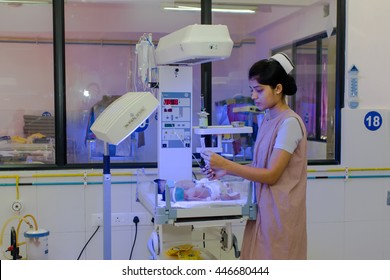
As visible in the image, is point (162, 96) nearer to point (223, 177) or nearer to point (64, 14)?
point (223, 177)

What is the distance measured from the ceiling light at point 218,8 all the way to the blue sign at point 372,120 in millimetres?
1135

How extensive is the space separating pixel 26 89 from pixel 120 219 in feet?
3.70

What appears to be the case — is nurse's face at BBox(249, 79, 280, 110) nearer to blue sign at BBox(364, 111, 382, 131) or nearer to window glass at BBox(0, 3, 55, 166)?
blue sign at BBox(364, 111, 382, 131)

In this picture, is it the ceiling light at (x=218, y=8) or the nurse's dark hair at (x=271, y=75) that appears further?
the ceiling light at (x=218, y=8)

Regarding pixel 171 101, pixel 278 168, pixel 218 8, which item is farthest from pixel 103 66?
pixel 278 168

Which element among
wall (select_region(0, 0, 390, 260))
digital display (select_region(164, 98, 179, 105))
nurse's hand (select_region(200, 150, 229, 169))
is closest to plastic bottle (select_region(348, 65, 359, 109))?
wall (select_region(0, 0, 390, 260))

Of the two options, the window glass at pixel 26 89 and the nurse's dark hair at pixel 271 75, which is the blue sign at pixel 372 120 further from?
the window glass at pixel 26 89

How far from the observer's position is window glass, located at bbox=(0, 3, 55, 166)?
130 inches

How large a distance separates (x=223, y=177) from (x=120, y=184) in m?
1.09

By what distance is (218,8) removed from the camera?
11.5 ft

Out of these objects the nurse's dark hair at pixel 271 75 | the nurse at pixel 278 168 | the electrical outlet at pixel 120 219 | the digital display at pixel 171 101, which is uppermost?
the nurse's dark hair at pixel 271 75

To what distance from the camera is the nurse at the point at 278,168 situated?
Answer: 211 centimetres

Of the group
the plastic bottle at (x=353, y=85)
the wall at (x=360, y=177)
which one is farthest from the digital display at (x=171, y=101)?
the plastic bottle at (x=353, y=85)

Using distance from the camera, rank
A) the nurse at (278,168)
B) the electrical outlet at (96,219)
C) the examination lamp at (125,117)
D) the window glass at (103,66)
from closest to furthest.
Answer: the nurse at (278,168)
the examination lamp at (125,117)
the electrical outlet at (96,219)
the window glass at (103,66)
